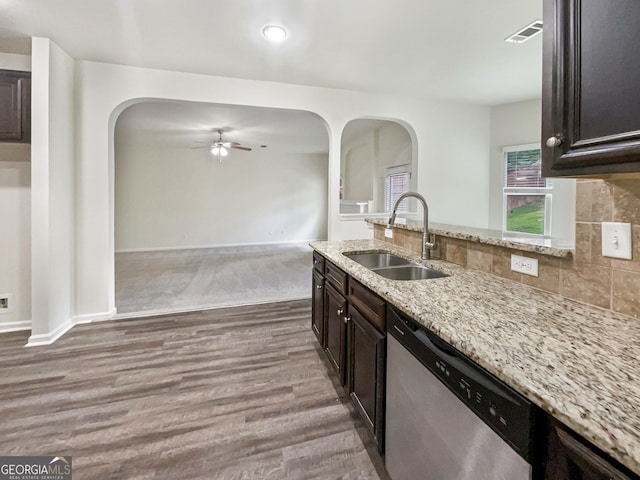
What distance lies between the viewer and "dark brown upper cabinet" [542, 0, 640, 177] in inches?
30.2

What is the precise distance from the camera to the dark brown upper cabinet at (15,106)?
262 cm

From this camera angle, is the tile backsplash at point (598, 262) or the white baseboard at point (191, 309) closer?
the tile backsplash at point (598, 262)

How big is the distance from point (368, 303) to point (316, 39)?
96.4 inches

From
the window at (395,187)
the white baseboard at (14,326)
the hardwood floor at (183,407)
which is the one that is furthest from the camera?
the window at (395,187)

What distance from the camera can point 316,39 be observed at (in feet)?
8.89

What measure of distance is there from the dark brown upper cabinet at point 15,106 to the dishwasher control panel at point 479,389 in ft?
11.7

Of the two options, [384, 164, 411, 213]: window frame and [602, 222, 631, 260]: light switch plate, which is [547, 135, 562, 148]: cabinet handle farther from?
[384, 164, 411, 213]: window frame

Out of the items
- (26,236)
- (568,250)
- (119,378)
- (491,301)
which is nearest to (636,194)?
(568,250)

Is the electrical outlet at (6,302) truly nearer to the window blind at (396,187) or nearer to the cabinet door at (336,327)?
the cabinet door at (336,327)

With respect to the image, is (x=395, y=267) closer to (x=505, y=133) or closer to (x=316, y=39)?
(x=316, y=39)

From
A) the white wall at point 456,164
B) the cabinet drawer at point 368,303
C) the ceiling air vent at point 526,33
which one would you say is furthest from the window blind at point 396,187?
the cabinet drawer at point 368,303

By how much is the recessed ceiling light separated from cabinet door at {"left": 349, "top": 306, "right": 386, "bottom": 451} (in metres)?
2.37

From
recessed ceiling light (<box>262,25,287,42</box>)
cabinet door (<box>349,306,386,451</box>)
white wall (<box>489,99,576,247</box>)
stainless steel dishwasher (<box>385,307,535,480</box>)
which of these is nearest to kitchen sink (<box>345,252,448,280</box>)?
cabinet door (<box>349,306,386,451</box>)

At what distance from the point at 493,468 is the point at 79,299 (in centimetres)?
385
